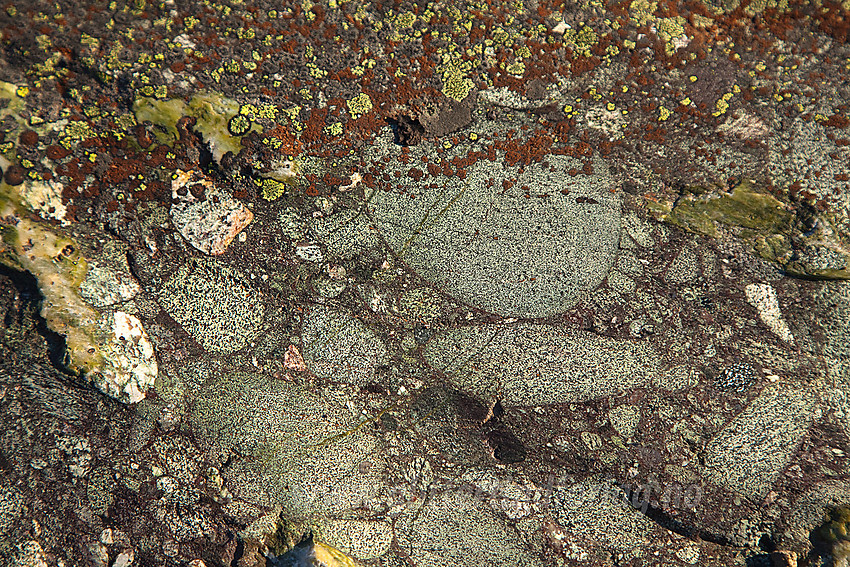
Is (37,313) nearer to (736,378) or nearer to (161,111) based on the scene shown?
(161,111)

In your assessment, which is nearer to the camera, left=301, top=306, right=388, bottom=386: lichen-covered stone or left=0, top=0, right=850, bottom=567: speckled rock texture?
left=0, top=0, right=850, bottom=567: speckled rock texture

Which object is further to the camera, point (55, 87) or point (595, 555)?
point (595, 555)

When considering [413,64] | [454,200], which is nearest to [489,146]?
[454,200]

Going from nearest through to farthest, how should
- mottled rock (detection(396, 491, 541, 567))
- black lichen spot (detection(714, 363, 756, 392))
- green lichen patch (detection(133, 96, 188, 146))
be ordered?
green lichen patch (detection(133, 96, 188, 146)) < black lichen spot (detection(714, 363, 756, 392)) < mottled rock (detection(396, 491, 541, 567))

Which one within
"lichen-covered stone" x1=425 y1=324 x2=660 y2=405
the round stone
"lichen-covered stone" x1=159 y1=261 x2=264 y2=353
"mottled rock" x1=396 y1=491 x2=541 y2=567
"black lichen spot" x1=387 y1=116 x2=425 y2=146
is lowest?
"mottled rock" x1=396 y1=491 x2=541 y2=567

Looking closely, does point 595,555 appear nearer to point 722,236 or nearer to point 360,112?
point 722,236

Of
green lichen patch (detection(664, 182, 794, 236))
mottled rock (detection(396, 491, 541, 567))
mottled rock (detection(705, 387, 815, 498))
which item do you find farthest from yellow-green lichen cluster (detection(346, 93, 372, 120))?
mottled rock (detection(705, 387, 815, 498))

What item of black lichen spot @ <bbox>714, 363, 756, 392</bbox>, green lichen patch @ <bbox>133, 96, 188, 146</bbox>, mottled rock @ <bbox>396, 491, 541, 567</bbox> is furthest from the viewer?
mottled rock @ <bbox>396, 491, 541, 567</bbox>

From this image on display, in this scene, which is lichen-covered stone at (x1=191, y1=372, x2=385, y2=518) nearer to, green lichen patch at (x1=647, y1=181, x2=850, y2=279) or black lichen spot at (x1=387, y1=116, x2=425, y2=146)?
black lichen spot at (x1=387, y1=116, x2=425, y2=146)
